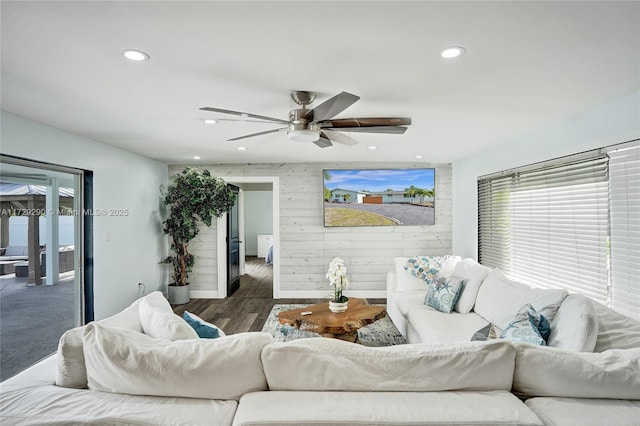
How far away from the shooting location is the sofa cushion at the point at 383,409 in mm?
1139

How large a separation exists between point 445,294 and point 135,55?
11.0 ft

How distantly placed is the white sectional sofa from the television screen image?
172 inches

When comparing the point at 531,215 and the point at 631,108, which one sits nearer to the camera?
the point at 631,108

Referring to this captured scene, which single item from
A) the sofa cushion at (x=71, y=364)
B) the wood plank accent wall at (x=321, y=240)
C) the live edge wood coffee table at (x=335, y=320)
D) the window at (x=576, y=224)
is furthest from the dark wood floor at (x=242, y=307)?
the sofa cushion at (x=71, y=364)

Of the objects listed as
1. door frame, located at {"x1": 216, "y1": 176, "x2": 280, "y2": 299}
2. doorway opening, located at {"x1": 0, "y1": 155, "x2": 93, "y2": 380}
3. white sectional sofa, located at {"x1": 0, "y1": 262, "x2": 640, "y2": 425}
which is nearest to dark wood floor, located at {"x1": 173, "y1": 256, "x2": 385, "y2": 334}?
door frame, located at {"x1": 216, "y1": 176, "x2": 280, "y2": 299}

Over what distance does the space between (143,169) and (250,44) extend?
3.99 metres

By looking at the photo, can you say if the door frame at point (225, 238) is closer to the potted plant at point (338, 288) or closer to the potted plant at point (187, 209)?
the potted plant at point (187, 209)

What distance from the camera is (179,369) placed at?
1321 mm

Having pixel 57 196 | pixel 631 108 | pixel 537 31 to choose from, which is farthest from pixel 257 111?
pixel 631 108

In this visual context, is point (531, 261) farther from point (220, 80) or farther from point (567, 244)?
point (220, 80)

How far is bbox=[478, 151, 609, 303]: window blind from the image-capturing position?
284cm

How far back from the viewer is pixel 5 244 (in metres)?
3.06

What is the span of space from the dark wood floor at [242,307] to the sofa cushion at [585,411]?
3499 millimetres

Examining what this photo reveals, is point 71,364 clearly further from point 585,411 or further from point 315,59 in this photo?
point 585,411
